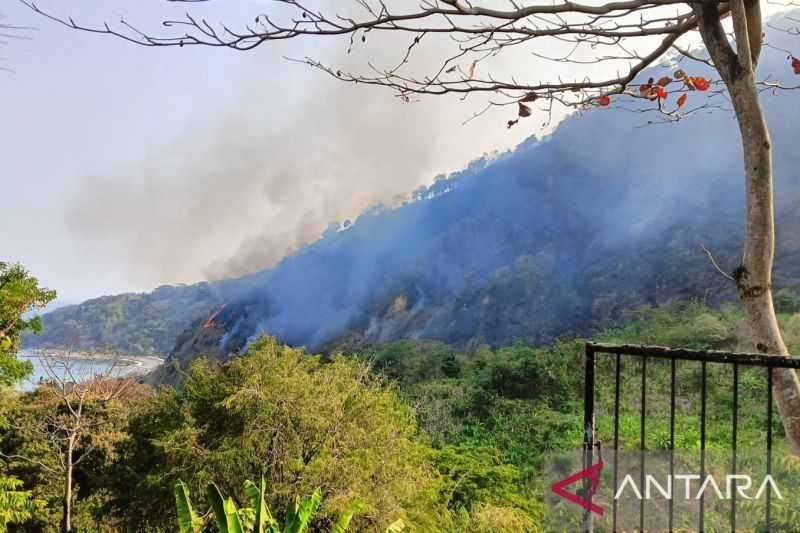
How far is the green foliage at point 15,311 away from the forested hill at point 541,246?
54.2ft

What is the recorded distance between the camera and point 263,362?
25.4 feet

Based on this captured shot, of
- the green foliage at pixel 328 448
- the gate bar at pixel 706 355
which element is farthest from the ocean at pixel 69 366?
the gate bar at pixel 706 355

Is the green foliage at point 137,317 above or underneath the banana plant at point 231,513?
above

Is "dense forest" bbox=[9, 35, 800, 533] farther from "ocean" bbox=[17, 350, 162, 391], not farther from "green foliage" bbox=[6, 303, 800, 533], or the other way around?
"ocean" bbox=[17, 350, 162, 391]

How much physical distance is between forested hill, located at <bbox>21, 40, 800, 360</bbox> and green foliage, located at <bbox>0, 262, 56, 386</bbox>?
16527mm

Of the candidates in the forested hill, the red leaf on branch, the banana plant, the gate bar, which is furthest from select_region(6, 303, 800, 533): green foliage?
the forested hill

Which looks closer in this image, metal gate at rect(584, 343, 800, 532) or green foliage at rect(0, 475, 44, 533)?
metal gate at rect(584, 343, 800, 532)

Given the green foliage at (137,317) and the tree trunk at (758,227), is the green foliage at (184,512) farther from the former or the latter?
the green foliage at (137,317)

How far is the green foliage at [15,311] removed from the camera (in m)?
8.99

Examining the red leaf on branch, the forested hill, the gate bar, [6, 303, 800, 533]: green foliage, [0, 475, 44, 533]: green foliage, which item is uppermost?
the forested hill

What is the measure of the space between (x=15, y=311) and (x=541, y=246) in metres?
20.8

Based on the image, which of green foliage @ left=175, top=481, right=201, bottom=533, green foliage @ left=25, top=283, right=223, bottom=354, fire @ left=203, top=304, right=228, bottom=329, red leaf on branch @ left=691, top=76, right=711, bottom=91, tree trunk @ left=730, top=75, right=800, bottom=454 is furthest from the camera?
green foliage @ left=25, top=283, right=223, bottom=354

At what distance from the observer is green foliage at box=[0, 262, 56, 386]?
8.99m

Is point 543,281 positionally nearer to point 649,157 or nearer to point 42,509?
point 649,157
